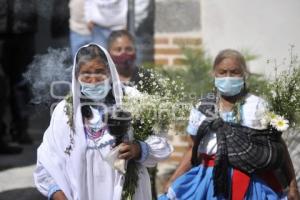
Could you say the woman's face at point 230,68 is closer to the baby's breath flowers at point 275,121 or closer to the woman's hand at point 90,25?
the baby's breath flowers at point 275,121

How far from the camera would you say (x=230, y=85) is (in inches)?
171

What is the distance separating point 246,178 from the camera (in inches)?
168

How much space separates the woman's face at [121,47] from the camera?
5.24m

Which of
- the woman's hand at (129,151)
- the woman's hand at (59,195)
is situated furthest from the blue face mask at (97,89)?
the woman's hand at (59,195)

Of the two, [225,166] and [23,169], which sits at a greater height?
[225,166]

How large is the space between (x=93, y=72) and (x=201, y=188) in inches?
45.1

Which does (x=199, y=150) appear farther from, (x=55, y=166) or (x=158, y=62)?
(x=158, y=62)

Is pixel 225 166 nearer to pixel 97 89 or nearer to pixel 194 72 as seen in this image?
pixel 97 89

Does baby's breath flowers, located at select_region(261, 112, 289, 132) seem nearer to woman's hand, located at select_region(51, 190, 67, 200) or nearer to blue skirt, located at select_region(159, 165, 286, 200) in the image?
blue skirt, located at select_region(159, 165, 286, 200)

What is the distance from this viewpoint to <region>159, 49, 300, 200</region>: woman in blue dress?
4285 millimetres

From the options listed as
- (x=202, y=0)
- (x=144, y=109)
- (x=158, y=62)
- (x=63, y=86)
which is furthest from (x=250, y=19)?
(x=144, y=109)

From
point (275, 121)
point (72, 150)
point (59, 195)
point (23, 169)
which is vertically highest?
point (275, 121)

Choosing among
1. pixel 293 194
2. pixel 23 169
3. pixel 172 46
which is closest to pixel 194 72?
pixel 172 46

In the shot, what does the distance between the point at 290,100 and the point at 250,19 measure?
221 centimetres
